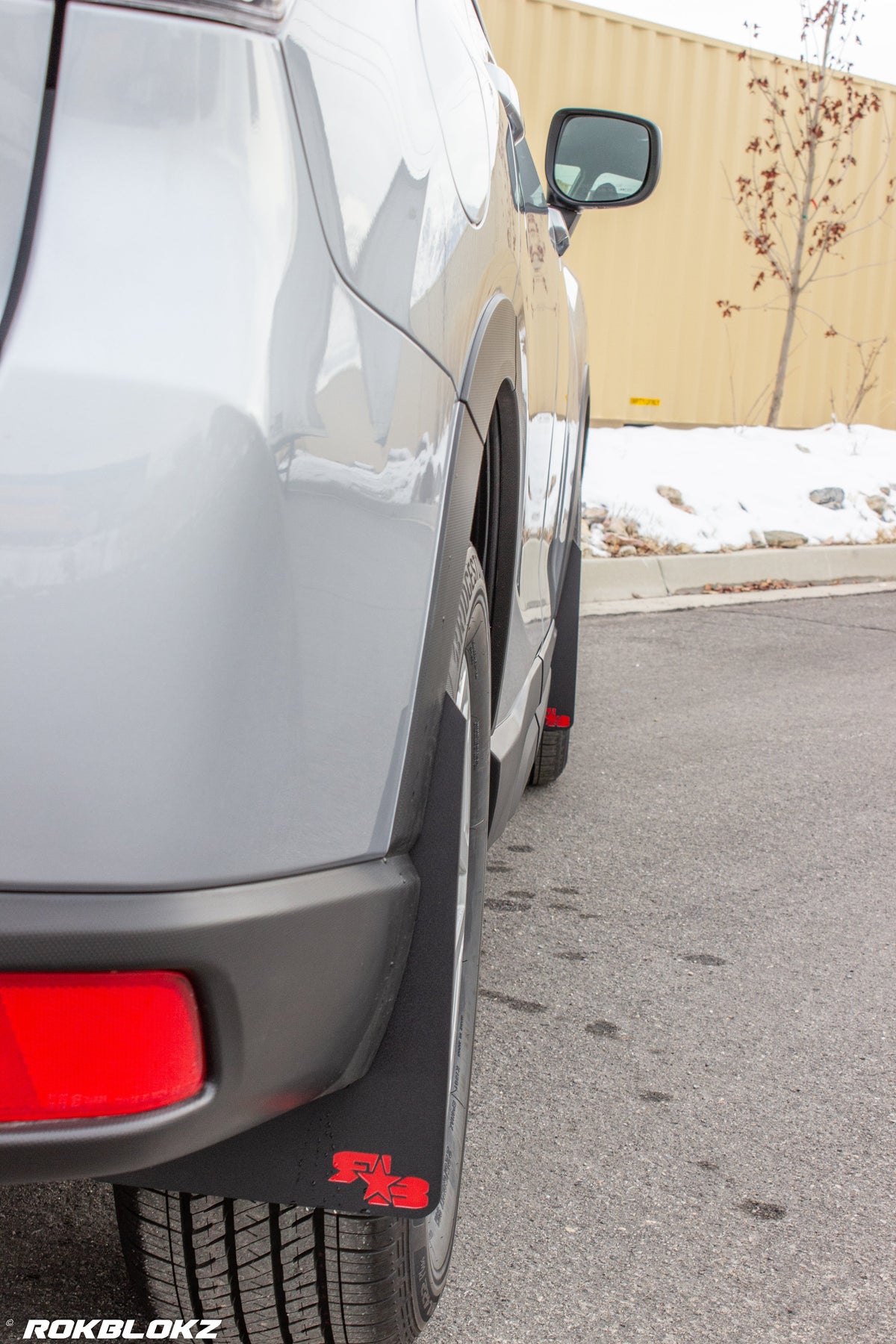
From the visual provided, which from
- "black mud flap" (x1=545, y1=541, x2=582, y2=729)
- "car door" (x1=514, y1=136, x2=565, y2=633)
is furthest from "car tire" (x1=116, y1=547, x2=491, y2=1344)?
"black mud flap" (x1=545, y1=541, x2=582, y2=729)

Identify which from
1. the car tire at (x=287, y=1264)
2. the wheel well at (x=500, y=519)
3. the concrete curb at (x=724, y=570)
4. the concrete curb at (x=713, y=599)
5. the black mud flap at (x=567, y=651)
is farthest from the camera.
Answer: the concrete curb at (x=724, y=570)

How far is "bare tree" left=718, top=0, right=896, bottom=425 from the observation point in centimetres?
1005

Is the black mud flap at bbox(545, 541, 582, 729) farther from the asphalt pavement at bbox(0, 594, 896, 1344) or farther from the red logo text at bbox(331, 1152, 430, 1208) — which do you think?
the red logo text at bbox(331, 1152, 430, 1208)

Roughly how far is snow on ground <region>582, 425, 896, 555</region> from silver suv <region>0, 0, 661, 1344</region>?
6.12 metres

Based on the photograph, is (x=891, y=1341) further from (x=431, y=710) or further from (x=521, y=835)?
(x=521, y=835)

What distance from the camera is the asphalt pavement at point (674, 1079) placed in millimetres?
1492

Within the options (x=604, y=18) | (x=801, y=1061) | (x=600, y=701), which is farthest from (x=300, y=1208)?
(x=604, y=18)

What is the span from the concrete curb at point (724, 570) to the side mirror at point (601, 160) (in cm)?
360

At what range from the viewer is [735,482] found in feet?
28.2

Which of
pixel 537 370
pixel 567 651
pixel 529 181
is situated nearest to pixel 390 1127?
pixel 537 370

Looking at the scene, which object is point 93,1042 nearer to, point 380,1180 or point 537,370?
point 380,1180

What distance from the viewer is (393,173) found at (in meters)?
1.04

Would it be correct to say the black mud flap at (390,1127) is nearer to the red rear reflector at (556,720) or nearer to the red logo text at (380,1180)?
the red logo text at (380,1180)

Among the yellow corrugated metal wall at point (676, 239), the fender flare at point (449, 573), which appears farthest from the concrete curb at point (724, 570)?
the fender flare at point (449, 573)
